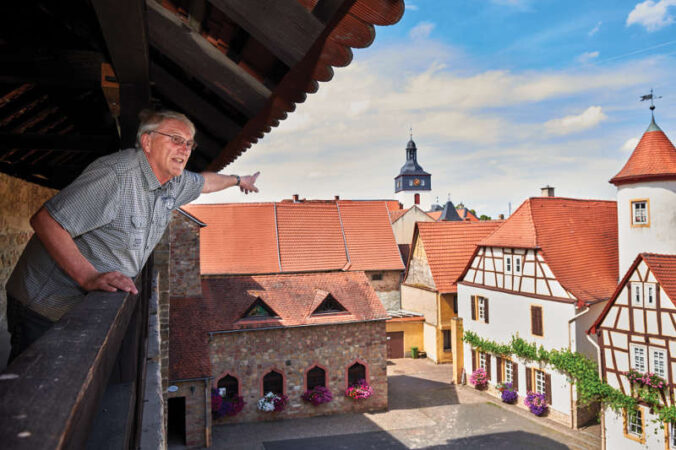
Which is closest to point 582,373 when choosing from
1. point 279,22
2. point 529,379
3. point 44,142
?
point 529,379

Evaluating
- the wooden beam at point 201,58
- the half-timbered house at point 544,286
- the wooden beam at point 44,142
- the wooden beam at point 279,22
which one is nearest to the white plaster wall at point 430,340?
the half-timbered house at point 544,286

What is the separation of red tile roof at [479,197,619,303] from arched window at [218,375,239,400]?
1078 cm

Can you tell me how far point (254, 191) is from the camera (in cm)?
355

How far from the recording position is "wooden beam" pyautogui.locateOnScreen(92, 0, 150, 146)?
1789 millimetres

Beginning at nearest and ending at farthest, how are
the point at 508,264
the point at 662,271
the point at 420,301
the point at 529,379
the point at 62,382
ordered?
1. the point at 62,382
2. the point at 662,271
3. the point at 529,379
4. the point at 508,264
5. the point at 420,301

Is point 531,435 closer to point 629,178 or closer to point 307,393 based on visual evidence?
point 307,393

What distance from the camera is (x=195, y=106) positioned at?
356 cm

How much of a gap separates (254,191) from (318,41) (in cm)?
196

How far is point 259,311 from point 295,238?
8.41 metres

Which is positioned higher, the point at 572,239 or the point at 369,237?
the point at 369,237

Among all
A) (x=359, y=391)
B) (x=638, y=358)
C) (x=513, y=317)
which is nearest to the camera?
(x=638, y=358)

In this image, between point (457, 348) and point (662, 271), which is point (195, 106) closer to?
point (662, 271)

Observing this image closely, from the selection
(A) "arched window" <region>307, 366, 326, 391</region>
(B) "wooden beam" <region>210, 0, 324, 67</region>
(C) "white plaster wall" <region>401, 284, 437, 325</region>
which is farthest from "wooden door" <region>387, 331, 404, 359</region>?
(B) "wooden beam" <region>210, 0, 324, 67</region>

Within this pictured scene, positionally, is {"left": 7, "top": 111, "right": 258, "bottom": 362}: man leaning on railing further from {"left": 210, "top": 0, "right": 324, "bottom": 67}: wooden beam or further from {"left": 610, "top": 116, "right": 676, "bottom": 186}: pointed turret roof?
{"left": 610, "top": 116, "right": 676, "bottom": 186}: pointed turret roof
